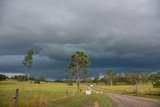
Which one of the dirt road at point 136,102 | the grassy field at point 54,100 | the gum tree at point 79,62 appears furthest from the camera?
the gum tree at point 79,62

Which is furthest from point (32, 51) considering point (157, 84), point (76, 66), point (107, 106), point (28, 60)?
point (107, 106)

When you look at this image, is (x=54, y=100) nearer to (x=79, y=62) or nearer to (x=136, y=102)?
(x=136, y=102)

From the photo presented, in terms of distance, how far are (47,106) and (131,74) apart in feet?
400

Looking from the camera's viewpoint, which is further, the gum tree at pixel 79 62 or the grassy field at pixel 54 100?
the gum tree at pixel 79 62

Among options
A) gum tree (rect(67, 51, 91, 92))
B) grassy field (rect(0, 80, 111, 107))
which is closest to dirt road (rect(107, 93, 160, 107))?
grassy field (rect(0, 80, 111, 107))

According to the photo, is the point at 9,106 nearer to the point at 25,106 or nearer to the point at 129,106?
the point at 25,106

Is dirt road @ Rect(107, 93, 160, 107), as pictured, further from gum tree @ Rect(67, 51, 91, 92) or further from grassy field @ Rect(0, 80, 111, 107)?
gum tree @ Rect(67, 51, 91, 92)

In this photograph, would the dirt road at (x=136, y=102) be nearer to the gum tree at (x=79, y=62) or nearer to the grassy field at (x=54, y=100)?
the grassy field at (x=54, y=100)

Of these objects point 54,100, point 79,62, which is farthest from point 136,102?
point 79,62

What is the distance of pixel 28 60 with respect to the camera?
5389 inches

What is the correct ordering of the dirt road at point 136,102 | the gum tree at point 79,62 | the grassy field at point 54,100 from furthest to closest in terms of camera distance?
the gum tree at point 79,62, the dirt road at point 136,102, the grassy field at point 54,100

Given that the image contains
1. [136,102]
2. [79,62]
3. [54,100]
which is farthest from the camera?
[79,62]

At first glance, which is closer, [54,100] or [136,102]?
[136,102]

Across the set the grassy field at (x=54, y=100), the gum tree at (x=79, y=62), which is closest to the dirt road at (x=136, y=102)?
the grassy field at (x=54, y=100)
